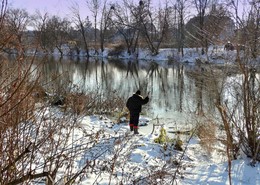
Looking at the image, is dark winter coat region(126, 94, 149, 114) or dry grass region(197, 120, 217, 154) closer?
dry grass region(197, 120, 217, 154)

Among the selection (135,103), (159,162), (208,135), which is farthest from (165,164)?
Result: (135,103)

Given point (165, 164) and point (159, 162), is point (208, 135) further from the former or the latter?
point (165, 164)

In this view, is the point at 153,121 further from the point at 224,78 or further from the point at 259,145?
the point at 259,145

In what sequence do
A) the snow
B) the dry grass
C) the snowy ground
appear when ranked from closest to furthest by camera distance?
the snow < the snowy ground < the dry grass

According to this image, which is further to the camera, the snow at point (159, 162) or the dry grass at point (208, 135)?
the dry grass at point (208, 135)

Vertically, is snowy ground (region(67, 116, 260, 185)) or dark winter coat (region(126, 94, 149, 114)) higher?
dark winter coat (region(126, 94, 149, 114))

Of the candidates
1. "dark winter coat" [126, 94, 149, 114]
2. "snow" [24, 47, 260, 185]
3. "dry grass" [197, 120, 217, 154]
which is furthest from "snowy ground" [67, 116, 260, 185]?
"dark winter coat" [126, 94, 149, 114]

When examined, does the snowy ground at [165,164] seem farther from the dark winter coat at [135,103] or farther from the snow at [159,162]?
the dark winter coat at [135,103]

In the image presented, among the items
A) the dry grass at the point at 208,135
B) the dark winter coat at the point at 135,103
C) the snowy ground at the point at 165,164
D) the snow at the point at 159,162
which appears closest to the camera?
the snow at the point at 159,162

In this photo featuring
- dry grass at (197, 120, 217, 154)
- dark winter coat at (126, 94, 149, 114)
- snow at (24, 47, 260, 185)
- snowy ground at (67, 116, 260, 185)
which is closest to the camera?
snow at (24, 47, 260, 185)

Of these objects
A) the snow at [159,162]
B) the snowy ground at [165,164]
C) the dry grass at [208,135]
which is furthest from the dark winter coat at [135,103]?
the dry grass at [208,135]

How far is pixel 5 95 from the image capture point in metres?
1.78

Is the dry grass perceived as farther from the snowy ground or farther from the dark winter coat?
the dark winter coat

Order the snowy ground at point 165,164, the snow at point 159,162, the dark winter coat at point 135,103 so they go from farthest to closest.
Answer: the dark winter coat at point 135,103 → the snowy ground at point 165,164 → the snow at point 159,162
